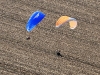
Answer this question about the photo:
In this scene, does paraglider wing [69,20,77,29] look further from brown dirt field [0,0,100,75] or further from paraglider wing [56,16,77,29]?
brown dirt field [0,0,100,75]

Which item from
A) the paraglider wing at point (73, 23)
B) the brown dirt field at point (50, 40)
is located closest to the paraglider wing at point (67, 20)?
the paraglider wing at point (73, 23)

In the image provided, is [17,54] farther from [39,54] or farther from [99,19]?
[99,19]

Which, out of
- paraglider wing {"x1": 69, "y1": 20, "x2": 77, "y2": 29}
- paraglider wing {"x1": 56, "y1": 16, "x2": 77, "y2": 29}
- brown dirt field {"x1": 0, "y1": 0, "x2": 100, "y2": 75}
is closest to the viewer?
paraglider wing {"x1": 56, "y1": 16, "x2": 77, "y2": 29}

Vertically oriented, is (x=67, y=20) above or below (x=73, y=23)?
above

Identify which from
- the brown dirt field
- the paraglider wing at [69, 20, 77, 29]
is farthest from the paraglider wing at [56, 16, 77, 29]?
the brown dirt field

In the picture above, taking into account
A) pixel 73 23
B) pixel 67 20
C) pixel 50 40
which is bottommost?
pixel 50 40

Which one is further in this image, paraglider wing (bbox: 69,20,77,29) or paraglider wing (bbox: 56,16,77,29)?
paraglider wing (bbox: 69,20,77,29)

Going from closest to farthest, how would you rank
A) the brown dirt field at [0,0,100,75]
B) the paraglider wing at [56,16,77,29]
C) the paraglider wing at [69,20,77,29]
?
the paraglider wing at [56,16,77,29]
the brown dirt field at [0,0,100,75]
the paraglider wing at [69,20,77,29]

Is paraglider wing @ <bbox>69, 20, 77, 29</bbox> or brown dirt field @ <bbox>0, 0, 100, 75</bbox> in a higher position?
paraglider wing @ <bbox>69, 20, 77, 29</bbox>

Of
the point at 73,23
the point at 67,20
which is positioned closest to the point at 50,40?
the point at 73,23

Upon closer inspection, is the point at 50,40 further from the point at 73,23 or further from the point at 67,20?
the point at 67,20
